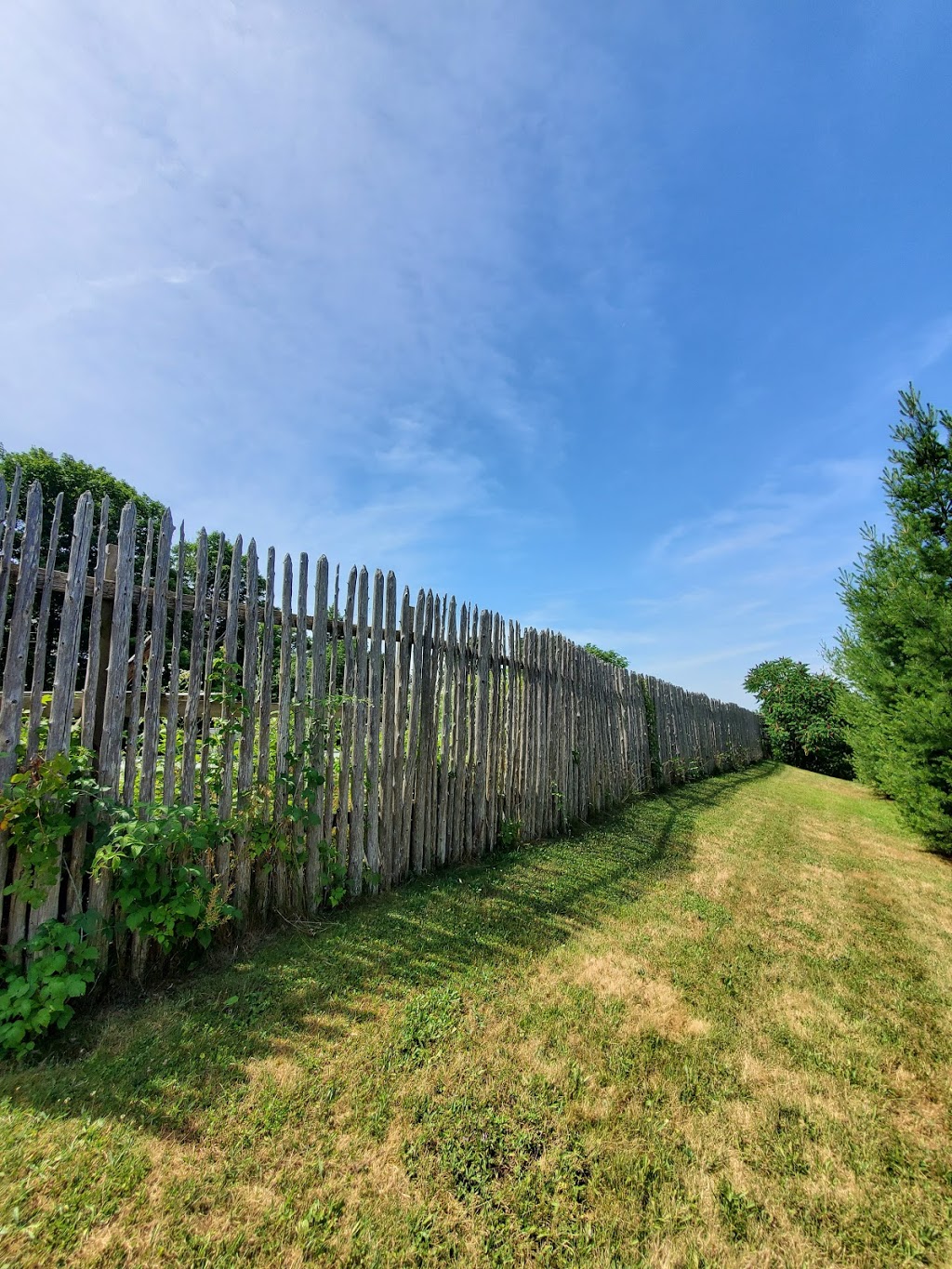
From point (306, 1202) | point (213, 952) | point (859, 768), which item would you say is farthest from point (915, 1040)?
point (859, 768)

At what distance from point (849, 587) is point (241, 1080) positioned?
34.9 ft

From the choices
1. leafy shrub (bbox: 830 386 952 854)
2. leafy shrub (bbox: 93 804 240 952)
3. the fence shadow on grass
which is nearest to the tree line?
leafy shrub (bbox: 830 386 952 854)

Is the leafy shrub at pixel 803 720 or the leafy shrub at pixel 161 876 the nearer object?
the leafy shrub at pixel 161 876

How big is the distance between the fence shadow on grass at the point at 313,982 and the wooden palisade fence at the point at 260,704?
1.37 ft

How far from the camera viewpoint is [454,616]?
5.24 meters

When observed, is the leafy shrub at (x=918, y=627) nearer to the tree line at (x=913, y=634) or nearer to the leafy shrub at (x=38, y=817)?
Answer: the tree line at (x=913, y=634)

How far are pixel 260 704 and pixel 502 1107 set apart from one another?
2540 mm

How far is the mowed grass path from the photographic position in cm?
160

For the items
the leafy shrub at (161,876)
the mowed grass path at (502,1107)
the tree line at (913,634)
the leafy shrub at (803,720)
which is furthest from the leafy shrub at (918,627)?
the leafy shrub at (803,720)

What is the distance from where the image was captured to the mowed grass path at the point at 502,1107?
5.25 feet

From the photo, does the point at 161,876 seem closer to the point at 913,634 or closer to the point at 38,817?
the point at 38,817

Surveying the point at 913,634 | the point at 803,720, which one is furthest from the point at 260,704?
the point at 803,720

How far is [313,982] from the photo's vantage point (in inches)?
113

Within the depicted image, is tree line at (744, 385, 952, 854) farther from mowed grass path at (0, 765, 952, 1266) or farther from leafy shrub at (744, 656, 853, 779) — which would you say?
leafy shrub at (744, 656, 853, 779)
